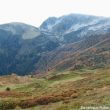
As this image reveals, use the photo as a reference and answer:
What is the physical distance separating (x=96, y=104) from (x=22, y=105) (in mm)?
12697

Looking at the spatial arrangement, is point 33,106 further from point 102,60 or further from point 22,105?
point 102,60

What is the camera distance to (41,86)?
64812 mm

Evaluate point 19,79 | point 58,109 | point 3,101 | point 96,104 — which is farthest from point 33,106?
point 19,79

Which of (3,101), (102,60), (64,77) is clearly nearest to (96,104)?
(3,101)

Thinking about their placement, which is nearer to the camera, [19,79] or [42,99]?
[42,99]

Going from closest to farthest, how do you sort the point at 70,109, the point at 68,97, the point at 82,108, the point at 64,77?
the point at 82,108, the point at 70,109, the point at 68,97, the point at 64,77

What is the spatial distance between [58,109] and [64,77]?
44.6 meters

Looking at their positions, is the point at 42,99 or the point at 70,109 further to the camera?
the point at 42,99

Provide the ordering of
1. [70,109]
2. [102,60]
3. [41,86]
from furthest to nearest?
[102,60], [41,86], [70,109]

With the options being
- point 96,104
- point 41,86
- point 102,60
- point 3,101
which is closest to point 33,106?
point 3,101

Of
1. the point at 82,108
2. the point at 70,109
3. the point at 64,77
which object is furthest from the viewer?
the point at 64,77

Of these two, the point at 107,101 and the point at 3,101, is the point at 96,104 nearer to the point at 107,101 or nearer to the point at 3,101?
the point at 107,101

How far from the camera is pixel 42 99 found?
136ft

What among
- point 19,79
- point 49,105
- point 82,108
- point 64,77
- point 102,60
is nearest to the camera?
point 82,108
